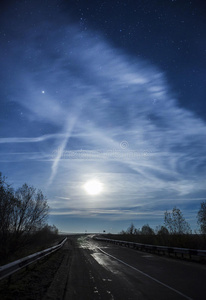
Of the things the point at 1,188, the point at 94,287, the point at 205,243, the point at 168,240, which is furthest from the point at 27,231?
the point at 94,287

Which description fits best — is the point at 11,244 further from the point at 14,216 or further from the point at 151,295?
the point at 151,295

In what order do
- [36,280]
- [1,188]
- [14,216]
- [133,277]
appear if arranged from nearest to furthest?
[36,280] → [133,277] → [1,188] → [14,216]

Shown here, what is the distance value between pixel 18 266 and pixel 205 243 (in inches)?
646

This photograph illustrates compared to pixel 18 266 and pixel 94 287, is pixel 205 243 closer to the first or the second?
pixel 94 287

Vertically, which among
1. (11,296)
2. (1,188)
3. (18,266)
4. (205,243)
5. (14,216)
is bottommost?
(11,296)

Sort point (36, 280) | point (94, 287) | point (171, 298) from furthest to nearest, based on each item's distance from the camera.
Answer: point (36, 280) → point (94, 287) → point (171, 298)

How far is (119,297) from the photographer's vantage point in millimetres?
6992

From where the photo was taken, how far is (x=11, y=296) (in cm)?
693

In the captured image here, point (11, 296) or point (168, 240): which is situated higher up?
point (168, 240)

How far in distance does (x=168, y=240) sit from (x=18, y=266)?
69.0 feet

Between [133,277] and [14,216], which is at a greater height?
[14,216]

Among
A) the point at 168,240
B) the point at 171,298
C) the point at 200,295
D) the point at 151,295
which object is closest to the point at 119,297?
the point at 151,295

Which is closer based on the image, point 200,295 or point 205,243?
point 200,295

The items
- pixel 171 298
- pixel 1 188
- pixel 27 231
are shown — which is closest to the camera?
pixel 171 298
